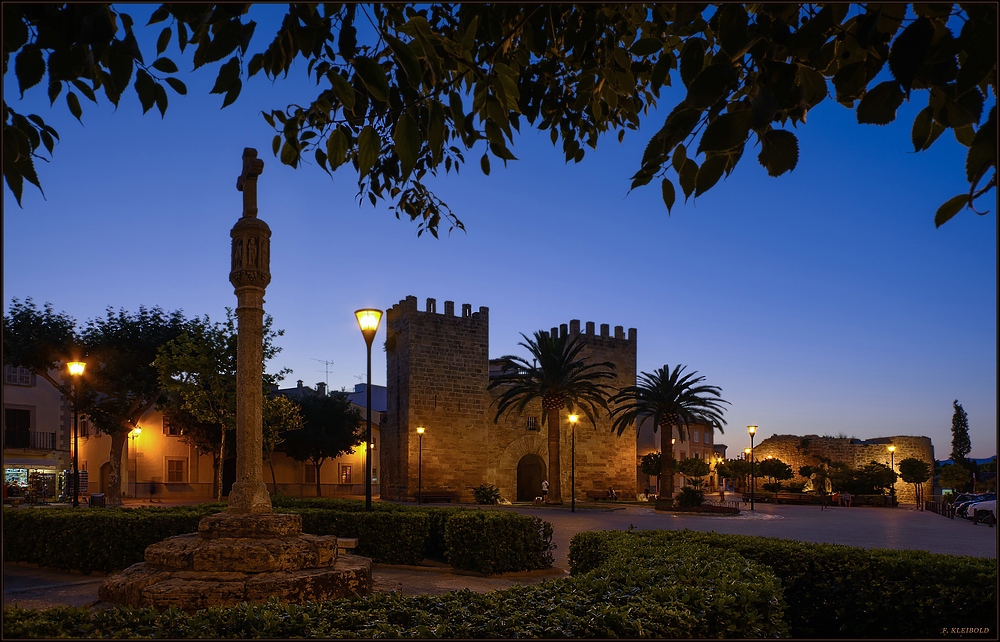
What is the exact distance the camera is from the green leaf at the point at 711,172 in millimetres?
1991

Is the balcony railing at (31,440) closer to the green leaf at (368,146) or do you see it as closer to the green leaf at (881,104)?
the green leaf at (368,146)

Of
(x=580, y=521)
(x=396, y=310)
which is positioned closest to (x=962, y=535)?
(x=580, y=521)

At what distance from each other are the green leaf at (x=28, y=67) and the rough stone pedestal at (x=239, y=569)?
554cm

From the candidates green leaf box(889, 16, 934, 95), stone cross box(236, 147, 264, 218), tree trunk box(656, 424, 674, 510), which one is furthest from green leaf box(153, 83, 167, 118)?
tree trunk box(656, 424, 674, 510)

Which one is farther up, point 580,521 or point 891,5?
point 891,5

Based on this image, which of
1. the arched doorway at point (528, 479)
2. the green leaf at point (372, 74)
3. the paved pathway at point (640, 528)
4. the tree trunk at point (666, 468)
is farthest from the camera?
the arched doorway at point (528, 479)

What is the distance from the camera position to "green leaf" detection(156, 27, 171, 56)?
9.73ft

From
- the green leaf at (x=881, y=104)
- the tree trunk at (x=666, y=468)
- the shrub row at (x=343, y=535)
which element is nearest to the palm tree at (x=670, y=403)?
the tree trunk at (x=666, y=468)

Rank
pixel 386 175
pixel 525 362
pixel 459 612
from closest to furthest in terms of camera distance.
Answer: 1. pixel 459 612
2. pixel 386 175
3. pixel 525 362

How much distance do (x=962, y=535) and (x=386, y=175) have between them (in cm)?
2111

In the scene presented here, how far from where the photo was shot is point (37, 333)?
2389 cm

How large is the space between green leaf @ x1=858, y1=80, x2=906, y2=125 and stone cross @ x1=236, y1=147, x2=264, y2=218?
25.9ft

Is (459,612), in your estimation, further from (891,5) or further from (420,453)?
(420,453)

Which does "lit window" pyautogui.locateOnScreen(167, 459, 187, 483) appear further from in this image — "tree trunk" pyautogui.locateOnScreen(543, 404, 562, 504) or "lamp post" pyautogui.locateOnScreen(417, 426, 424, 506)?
"tree trunk" pyautogui.locateOnScreen(543, 404, 562, 504)
